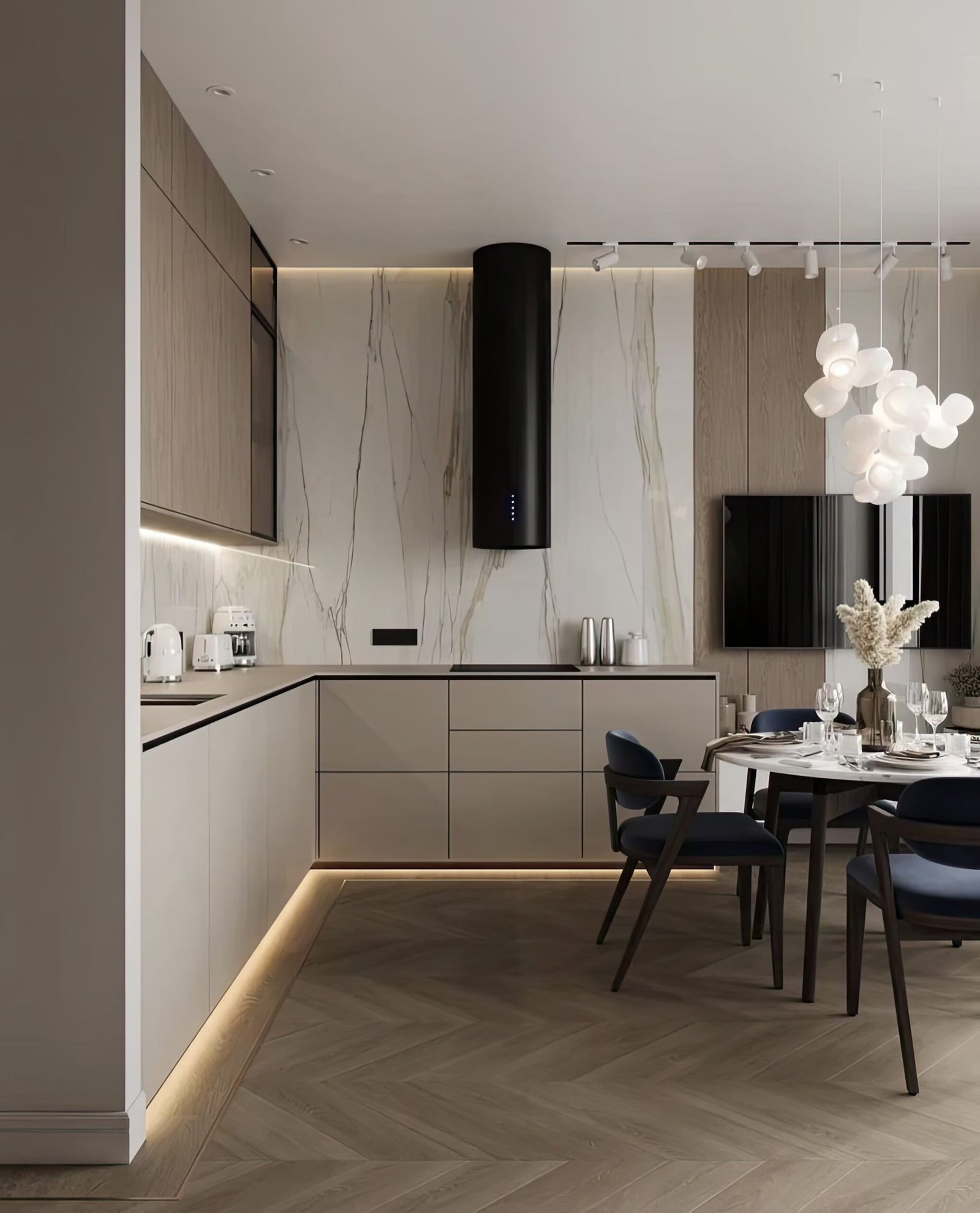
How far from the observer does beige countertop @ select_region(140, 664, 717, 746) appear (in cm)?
253

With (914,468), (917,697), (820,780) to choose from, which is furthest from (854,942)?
(914,468)

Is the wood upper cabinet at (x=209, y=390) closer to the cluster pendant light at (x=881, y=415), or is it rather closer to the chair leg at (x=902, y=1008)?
the cluster pendant light at (x=881, y=415)

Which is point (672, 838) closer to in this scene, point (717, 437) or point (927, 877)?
point (927, 877)

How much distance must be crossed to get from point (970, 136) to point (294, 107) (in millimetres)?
2414

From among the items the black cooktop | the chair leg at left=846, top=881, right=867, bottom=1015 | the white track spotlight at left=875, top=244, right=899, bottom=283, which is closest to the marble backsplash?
the black cooktop

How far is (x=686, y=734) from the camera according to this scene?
441cm

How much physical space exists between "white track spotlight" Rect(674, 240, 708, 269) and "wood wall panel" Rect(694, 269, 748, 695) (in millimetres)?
399

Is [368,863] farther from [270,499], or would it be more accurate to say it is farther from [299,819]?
[270,499]

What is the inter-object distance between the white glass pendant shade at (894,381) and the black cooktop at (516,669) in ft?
6.23

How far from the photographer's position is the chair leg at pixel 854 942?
2.74m

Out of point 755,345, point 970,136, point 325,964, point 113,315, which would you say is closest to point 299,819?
point 325,964

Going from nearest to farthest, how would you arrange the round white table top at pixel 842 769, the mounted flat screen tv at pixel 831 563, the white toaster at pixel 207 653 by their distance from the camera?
the round white table top at pixel 842 769, the white toaster at pixel 207 653, the mounted flat screen tv at pixel 831 563

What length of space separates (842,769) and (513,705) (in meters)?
1.87

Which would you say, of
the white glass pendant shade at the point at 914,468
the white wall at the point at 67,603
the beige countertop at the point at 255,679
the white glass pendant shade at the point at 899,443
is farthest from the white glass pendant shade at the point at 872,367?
the white wall at the point at 67,603
